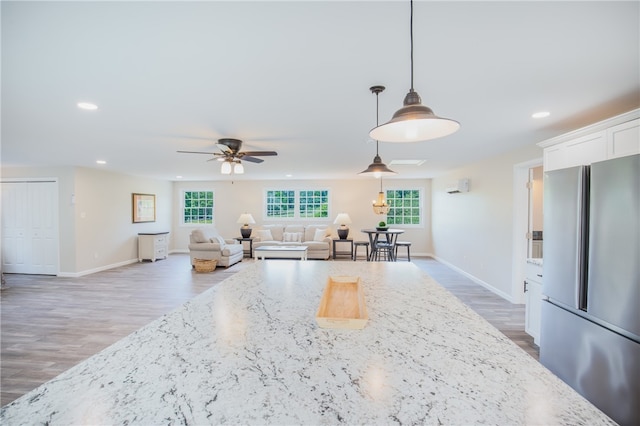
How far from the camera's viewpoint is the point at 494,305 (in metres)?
4.18

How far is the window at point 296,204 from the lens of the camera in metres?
8.90

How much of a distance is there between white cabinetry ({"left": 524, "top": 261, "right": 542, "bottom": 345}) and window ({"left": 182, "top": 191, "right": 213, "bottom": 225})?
27.5ft

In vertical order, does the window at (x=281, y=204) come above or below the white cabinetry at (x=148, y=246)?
above

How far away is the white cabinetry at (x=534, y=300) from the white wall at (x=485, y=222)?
129 centimetres

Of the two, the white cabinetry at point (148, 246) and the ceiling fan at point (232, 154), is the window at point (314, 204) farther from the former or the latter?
the ceiling fan at point (232, 154)

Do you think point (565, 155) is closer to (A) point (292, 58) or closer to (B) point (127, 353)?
(A) point (292, 58)

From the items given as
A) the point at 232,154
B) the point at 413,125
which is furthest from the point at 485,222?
the point at 413,125

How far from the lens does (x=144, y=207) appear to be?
7.91 metres

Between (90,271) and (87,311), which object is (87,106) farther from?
(90,271)

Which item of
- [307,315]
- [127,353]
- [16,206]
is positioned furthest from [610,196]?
[16,206]

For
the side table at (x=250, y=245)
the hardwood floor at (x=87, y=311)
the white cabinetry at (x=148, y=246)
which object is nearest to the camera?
the hardwood floor at (x=87, y=311)

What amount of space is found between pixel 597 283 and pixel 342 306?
173 cm

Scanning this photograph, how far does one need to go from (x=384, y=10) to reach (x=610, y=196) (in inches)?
71.5

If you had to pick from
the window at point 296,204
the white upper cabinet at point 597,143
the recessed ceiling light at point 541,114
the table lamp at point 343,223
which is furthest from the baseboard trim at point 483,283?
the window at point 296,204
